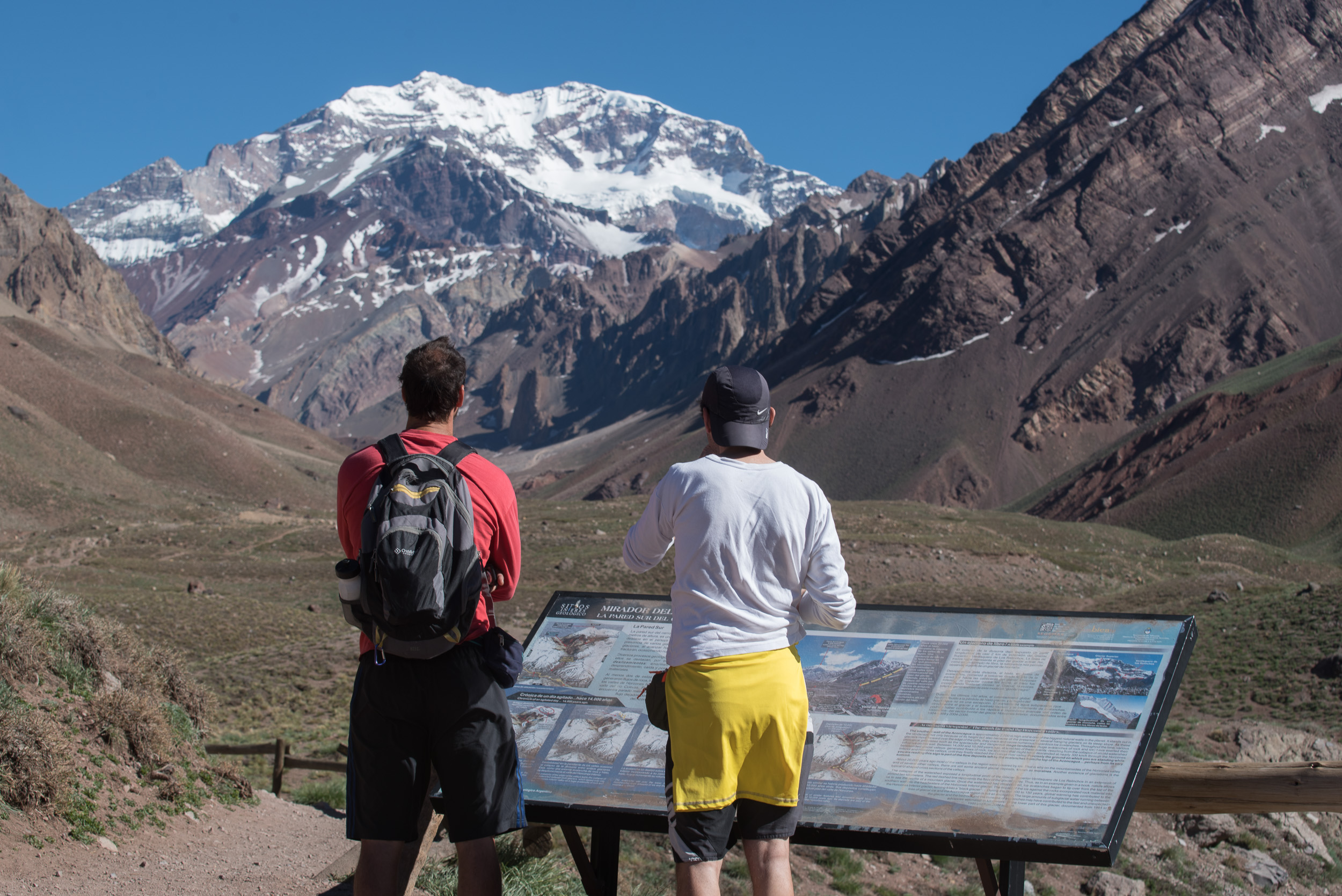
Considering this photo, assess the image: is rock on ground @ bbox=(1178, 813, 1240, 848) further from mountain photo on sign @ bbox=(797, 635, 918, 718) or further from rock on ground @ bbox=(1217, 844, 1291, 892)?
mountain photo on sign @ bbox=(797, 635, 918, 718)

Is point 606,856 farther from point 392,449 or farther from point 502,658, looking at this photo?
point 392,449

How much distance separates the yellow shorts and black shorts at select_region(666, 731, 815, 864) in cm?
4

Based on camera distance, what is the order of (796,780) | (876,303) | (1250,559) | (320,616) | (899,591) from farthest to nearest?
1. (876,303)
2. (1250,559)
3. (899,591)
4. (320,616)
5. (796,780)

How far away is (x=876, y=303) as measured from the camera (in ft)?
445

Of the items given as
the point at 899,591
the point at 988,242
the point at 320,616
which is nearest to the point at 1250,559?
the point at 899,591

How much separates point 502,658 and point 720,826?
1.17 meters

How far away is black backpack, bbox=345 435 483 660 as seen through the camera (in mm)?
4305

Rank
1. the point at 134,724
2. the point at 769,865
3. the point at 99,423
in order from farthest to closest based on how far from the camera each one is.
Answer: the point at 99,423, the point at 134,724, the point at 769,865

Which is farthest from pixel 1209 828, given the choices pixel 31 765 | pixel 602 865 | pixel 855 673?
pixel 31 765

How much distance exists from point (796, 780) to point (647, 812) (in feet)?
4.17

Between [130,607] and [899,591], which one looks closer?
[130,607]

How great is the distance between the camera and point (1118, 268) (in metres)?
116

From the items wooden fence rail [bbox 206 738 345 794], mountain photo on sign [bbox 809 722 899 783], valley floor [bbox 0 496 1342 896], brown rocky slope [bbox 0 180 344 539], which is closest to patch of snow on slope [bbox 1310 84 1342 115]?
valley floor [bbox 0 496 1342 896]

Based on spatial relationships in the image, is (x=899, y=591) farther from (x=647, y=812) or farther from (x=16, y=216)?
(x=16, y=216)
